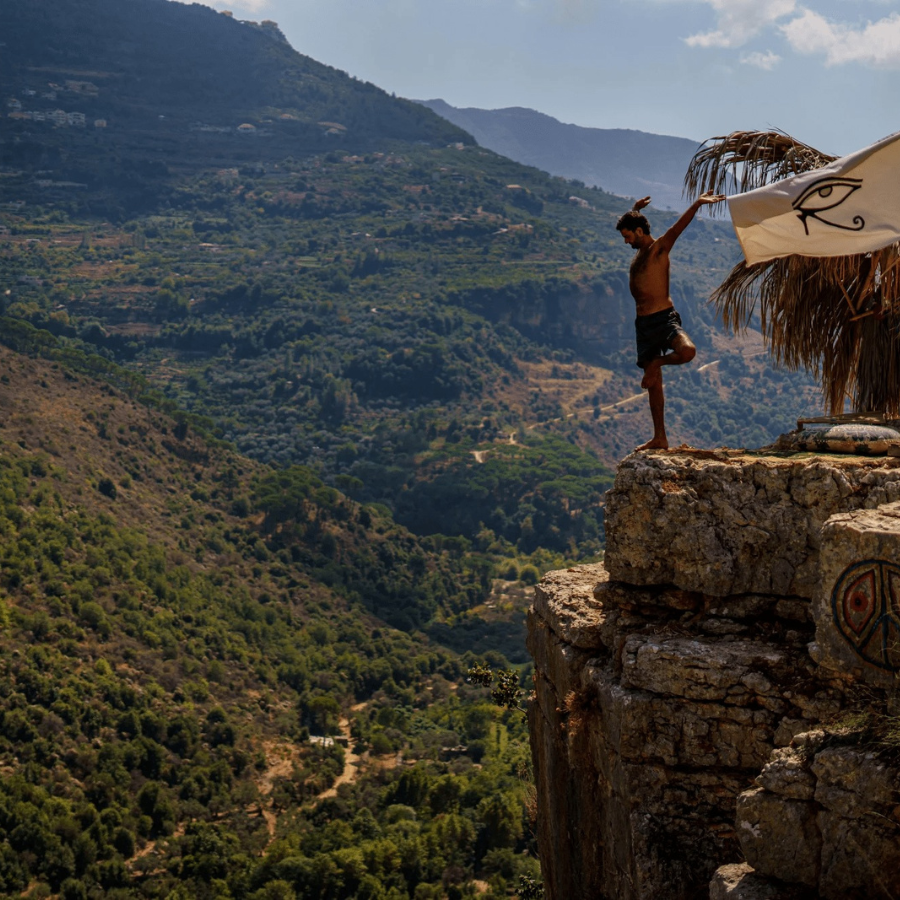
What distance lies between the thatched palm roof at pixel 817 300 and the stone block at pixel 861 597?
332 centimetres

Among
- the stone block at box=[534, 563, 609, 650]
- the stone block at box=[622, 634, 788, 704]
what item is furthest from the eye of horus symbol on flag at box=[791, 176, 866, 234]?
the stone block at box=[622, 634, 788, 704]

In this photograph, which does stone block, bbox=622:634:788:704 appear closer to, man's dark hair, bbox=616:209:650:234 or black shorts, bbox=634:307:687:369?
black shorts, bbox=634:307:687:369

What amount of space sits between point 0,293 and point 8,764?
3074 inches

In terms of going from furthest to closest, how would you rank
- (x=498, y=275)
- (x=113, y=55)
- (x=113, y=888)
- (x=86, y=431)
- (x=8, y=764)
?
(x=113, y=55)
(x=498, y=275)
(x=86, y=431)
(x=8, y=764)
(x=113, y=888)

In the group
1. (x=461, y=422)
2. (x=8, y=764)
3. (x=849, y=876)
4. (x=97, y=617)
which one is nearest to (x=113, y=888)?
(x=8, y=764)

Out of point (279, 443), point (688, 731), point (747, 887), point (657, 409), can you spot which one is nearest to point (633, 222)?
A: point (657, 409)

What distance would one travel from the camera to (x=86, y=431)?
62.5 m

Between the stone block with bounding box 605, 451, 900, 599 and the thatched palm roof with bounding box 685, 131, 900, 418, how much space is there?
2437 mm

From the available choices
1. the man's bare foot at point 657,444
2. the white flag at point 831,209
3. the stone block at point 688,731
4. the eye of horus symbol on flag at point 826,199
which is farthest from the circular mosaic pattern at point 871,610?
the eye of horus symbol on flag at point 826,199

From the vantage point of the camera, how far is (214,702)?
154 ft

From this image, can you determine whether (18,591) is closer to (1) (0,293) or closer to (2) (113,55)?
(1) (0,293)

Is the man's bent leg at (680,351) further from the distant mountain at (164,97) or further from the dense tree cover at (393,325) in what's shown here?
the distant mountain at (164,97)

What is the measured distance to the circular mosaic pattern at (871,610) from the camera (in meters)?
5.33

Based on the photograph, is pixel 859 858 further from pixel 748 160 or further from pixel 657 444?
pixel 748 160
